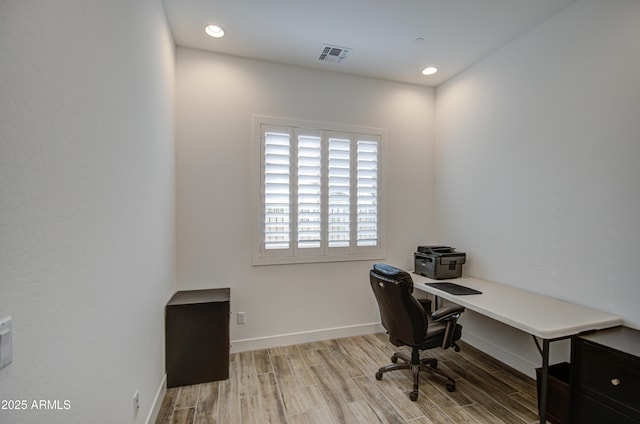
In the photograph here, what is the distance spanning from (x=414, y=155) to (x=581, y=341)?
255 centimetres

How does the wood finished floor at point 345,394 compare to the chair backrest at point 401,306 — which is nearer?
the wood finished floor at point 345,394

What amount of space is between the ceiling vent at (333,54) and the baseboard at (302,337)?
3067 millimetres

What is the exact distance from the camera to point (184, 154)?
2.95 meters

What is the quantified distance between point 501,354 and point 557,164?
1898mm

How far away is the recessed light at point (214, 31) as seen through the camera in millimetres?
2607

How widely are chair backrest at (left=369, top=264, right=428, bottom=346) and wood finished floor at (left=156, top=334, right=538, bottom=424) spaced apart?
495mm

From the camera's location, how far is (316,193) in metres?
3.33

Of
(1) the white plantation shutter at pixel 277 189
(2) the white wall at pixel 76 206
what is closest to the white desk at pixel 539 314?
(1) the white plantation shutter at pixel 277 189

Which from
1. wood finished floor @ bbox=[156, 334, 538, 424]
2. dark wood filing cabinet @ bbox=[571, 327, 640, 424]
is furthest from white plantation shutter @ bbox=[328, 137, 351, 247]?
dark wood filing cabinet @ bbox=[571, 327, 640, 424]

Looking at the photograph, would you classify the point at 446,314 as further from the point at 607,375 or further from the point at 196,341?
the point at 196,341

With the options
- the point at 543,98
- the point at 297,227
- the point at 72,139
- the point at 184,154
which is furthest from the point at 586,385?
the point at 184,154

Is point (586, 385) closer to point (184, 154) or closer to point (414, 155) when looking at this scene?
point (414, 155)

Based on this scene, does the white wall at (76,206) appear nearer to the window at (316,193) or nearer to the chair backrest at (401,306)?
the window at (316,193)

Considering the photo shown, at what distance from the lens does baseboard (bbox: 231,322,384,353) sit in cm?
313
